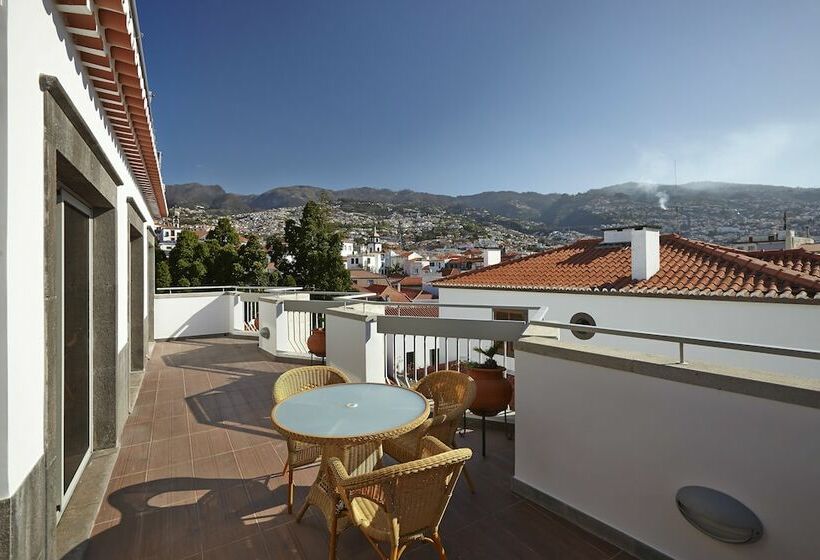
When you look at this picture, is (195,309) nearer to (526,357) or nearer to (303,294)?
(303,294)

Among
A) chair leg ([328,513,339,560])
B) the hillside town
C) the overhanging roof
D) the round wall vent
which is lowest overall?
chair leg ([328,513,339,560])

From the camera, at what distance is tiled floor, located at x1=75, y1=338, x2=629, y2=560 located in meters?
2.35

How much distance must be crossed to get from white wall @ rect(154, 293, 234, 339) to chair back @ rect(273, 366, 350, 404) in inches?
290

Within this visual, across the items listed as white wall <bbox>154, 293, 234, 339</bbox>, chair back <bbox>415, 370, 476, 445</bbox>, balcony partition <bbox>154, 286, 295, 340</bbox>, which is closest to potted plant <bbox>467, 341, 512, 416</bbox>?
chair back <bbox>415, 370, 476, 445</bbox>

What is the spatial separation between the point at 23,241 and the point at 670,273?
42.6 feet

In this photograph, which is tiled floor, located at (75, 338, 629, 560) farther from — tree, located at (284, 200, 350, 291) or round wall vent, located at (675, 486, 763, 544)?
tree, located at (284, 200, 350, 291)

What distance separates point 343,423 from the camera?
2.45 meters

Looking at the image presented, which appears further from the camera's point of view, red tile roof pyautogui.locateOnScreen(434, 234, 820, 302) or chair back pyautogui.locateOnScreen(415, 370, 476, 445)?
red tile roof pyautogui.locateOnScreen(434, 234, 820, 302)

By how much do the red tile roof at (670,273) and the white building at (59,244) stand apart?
10.8 metres

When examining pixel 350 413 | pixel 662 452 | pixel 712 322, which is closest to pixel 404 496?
pixel 350 413

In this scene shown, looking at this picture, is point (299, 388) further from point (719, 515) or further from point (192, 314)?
point (192, 314)

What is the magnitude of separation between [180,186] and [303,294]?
466 ft

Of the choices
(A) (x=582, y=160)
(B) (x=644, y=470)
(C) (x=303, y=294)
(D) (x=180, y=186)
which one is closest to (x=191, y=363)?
(C) (x=303, y=294)

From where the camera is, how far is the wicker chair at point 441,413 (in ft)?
9.38
